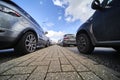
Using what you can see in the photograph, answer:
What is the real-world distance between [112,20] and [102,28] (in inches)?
18.0

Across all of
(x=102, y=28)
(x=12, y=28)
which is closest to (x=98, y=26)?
(x=102, y=28)

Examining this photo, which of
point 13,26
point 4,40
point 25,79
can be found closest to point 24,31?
point 13,26

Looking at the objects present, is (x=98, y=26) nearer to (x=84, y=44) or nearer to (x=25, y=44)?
(x=84, y=44)

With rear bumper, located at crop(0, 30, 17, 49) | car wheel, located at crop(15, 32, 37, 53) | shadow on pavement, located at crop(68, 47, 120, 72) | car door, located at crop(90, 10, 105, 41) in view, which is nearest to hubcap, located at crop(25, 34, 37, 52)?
car wheel, located at crop(15, 32, 37, 53)

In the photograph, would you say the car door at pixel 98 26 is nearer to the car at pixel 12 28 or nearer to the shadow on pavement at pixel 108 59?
the shadow on pavement at pixel 108 59

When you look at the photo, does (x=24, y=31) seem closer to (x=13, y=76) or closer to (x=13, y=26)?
(x=13, y=26)

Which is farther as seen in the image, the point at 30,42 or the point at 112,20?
the point at 30,42

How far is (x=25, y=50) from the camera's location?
147 inches

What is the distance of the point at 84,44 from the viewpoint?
4.14 meters

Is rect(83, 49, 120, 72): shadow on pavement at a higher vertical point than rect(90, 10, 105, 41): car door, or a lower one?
lower

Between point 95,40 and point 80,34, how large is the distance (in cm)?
95

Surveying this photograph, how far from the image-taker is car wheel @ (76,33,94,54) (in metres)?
3.96

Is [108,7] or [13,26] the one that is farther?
[13,26]

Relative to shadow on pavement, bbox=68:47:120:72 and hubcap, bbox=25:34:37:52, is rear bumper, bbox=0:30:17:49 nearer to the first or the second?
hubcap, bbox=25:34:37:52
